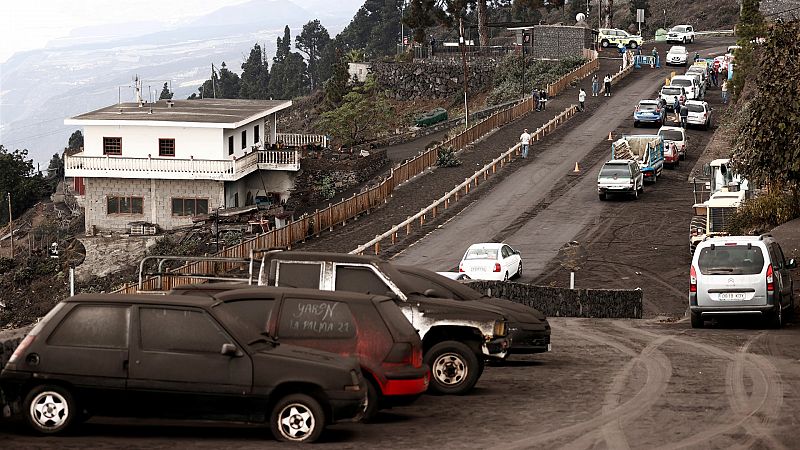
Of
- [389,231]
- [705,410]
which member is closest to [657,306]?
[389,231]

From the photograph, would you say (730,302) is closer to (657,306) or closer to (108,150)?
(657,306)

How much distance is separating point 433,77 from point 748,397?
9413cm

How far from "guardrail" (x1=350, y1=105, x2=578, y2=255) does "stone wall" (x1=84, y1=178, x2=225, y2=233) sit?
14124 mm

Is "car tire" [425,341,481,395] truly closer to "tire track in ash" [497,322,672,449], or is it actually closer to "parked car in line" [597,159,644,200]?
"tire track in ash" [497,322,672,449]

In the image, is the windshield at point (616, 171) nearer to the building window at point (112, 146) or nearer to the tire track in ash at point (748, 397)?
the building window at point (112, 146)

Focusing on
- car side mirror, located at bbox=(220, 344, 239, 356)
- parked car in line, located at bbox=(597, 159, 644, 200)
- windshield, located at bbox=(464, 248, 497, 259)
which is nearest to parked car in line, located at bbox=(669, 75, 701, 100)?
parked car in line, located at bbox=(597, 159, 644, 200)

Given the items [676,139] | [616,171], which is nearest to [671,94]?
[676,139]

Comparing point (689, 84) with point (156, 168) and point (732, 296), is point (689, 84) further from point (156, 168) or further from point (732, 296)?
point (732, 296)

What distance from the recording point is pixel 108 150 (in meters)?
66.5

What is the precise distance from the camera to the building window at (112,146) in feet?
217

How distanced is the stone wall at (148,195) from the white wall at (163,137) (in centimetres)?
135

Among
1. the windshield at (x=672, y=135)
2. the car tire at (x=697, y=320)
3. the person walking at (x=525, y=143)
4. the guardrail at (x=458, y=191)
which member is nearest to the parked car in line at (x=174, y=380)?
the car tire at (x=697, y=320)

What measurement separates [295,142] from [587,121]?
58.6 ft

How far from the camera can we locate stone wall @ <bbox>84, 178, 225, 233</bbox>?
215 ft
